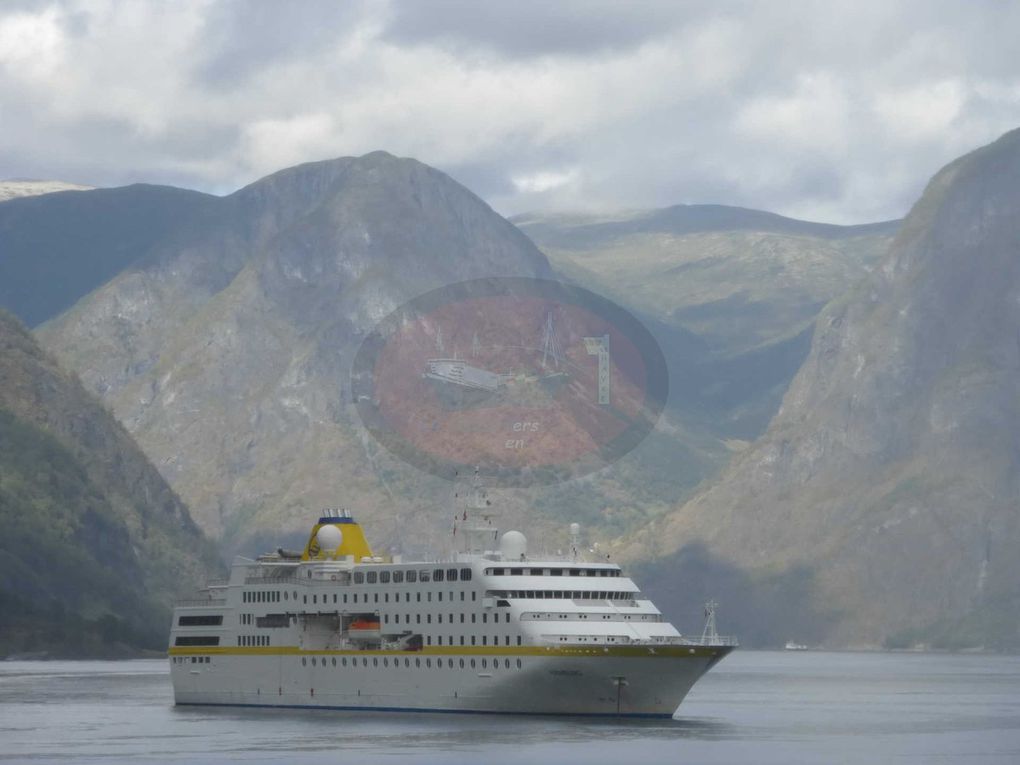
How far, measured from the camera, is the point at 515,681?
13338 cm

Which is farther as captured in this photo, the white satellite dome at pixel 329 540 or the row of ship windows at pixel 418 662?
the white satellite dome at pixel 329 540

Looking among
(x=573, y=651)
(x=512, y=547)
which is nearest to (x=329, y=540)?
A: (x=512, y=547)

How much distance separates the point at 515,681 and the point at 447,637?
6.49m

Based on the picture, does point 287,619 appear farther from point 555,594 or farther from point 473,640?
point 555,594

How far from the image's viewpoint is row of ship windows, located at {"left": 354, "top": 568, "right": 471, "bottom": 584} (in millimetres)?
138375

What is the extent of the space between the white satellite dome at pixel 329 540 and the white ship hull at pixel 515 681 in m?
9.75

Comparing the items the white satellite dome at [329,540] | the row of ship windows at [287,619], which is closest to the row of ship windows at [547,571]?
the row of ship windows at [287,619]

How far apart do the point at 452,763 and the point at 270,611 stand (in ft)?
135

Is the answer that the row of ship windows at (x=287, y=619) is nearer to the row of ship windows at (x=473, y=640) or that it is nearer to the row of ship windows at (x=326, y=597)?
the row of ship windows at (x=473, y=640)

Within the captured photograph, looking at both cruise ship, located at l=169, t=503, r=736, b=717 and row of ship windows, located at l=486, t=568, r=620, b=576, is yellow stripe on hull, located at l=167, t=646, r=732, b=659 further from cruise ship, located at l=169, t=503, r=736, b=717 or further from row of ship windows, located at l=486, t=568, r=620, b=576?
row of ship windows, located at l=486, t=568, r=620, b=576

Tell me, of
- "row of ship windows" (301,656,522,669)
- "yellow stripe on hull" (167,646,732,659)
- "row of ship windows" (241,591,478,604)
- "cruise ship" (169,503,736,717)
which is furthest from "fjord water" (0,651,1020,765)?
"row of ship windows" (241,591,478,604)

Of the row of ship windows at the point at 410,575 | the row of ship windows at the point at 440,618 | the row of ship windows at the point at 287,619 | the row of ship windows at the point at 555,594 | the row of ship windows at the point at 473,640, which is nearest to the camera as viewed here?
the row of ship windows at the point at 473,640

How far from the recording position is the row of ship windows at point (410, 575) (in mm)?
138375

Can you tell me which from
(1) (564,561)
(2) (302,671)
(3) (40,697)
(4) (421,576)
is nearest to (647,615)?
(1) (564,561)
